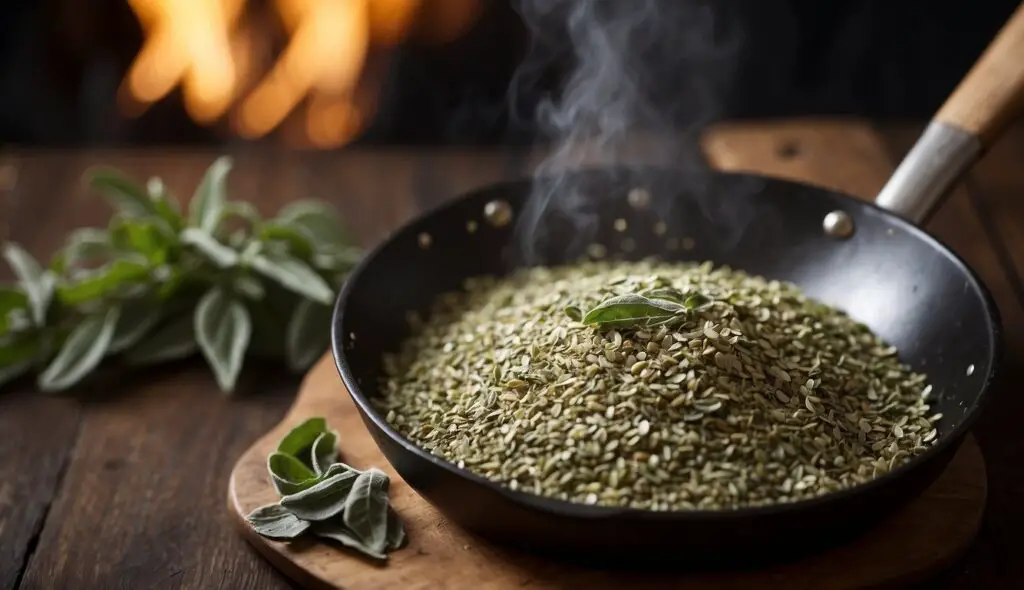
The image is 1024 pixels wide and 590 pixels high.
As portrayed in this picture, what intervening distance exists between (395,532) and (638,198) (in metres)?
0.75

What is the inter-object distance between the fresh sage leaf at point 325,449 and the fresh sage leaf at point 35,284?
1.94 ft

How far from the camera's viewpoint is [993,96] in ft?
5.09

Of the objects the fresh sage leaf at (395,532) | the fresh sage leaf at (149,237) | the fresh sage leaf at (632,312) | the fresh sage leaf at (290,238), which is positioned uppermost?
the fresh sage leaf at (632,312)

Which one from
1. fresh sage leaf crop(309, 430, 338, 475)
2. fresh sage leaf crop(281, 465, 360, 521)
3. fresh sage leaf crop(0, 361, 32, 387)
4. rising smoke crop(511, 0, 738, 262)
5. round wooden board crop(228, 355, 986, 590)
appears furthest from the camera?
rising smoke crop(511, 0, 738, 262)

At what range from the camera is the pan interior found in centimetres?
139

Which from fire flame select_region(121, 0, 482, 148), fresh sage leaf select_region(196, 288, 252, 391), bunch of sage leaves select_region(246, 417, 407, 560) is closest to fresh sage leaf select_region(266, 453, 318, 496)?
bunch of sage leaves select_region(246, 417, 407, 560)

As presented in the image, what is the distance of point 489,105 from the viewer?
274cm

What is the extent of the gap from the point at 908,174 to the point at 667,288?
0.48m

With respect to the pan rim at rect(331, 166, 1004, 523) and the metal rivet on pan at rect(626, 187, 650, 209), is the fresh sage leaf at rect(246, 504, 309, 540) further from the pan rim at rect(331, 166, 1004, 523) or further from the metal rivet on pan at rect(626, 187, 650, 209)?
the metal rivet on pan at rect(626, 187, 650, 209)

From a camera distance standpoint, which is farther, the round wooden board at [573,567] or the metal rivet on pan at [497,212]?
the metal rivet on pan at [497,212]

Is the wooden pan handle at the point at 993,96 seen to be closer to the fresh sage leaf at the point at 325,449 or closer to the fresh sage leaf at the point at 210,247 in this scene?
the fresh sage leaf at the point at 325,449

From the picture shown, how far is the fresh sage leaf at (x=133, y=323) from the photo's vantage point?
5.52 ft

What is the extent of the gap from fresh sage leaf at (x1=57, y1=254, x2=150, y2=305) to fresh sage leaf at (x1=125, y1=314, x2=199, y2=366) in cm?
9

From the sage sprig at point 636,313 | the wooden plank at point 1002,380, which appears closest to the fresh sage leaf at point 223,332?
the sage sprig at point 636,313
